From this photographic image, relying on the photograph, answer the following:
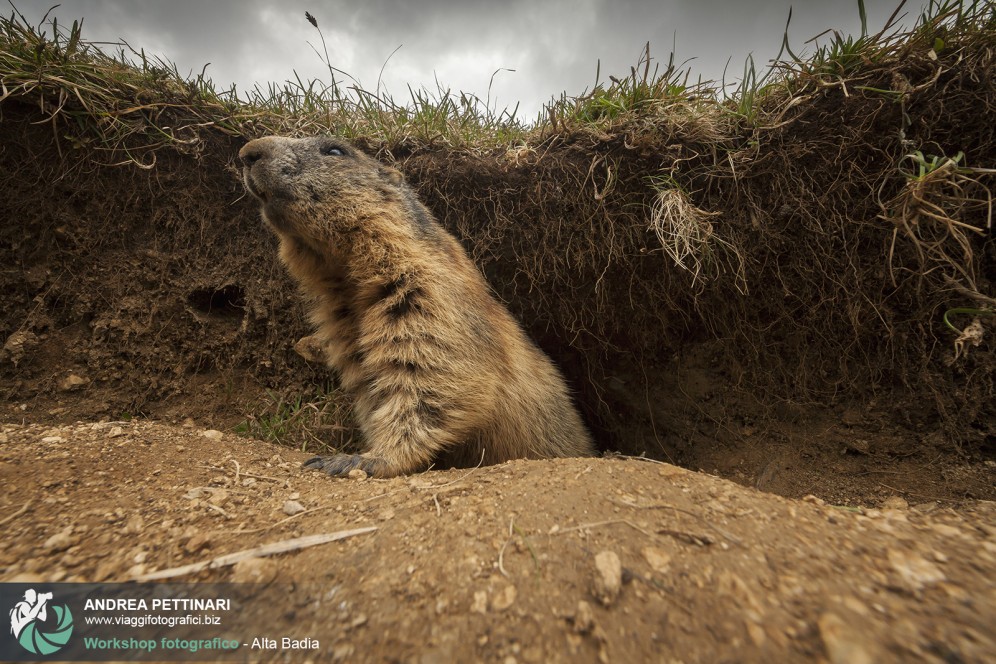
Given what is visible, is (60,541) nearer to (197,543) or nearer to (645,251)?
(197,543)

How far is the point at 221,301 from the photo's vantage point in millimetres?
4941

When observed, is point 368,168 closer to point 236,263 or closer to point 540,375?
point 236,263

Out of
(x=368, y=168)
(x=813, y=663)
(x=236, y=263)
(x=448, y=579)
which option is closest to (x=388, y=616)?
(x=448, y=579)

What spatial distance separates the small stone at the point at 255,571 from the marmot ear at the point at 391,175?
3.27 metres

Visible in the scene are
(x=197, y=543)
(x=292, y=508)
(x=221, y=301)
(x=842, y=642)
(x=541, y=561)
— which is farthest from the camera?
(x=221, y=301)

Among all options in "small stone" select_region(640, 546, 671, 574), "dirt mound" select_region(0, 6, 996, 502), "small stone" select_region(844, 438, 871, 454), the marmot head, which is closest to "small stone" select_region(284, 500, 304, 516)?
"small stone" select_region(640, 546, 671, 574)

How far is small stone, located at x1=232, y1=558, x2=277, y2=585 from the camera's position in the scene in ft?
4.83

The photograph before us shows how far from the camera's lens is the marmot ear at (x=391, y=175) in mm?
3984

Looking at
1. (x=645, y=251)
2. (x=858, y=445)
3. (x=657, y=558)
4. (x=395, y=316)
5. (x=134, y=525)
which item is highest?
(x=645, y=251)

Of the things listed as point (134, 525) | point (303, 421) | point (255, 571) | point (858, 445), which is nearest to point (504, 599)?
point (255, 571)

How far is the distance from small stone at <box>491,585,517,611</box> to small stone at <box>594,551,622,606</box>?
0.26m

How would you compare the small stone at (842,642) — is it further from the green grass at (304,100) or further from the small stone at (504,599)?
the green grass at (304,100)

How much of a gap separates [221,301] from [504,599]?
16.1ft

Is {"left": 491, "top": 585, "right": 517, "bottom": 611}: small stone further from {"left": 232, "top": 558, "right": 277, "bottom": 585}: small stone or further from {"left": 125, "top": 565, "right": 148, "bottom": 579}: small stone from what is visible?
{"left": 125, "top": 565, "right": 148, "bottom": 579}: small stone
